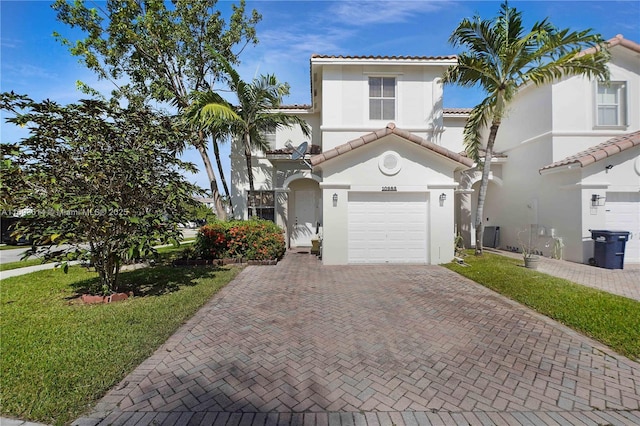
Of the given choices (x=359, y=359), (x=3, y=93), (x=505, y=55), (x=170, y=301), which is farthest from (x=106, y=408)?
(x=505, y=55)

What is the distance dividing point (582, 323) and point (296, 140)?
13.6 meters

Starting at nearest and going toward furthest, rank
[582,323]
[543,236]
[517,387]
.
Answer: [517,387], [582,323], [543,236]

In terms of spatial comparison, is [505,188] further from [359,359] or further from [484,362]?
[359,359]

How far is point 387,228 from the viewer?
36.7 feet

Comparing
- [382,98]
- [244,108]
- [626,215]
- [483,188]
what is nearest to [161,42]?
[244,108]

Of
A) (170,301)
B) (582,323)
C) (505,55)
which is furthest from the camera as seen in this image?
(505,55)

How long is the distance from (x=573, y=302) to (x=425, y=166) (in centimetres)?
620

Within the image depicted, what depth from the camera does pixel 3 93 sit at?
5.66m

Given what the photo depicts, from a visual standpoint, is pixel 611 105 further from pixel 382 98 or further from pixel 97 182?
pixel 97 182

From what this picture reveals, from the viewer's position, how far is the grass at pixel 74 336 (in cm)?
332

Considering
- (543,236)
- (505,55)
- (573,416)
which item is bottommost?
(573,416)

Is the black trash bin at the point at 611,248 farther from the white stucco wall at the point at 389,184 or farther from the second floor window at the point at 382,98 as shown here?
the second floor window at the point at 382,98

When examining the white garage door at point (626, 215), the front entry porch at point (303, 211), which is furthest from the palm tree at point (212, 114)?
the white garage door at point (626, 215)

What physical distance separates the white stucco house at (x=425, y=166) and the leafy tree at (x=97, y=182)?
18.0ft
